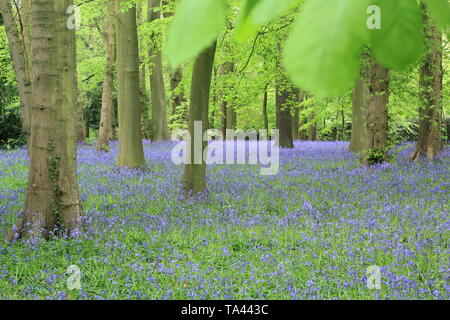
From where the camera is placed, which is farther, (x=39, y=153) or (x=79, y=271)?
(x=39, y=153)

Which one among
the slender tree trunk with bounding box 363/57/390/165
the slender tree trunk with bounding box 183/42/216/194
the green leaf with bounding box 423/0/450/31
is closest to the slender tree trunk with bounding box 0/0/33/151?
the slender tree trunk with bounding box 183/42/216/194

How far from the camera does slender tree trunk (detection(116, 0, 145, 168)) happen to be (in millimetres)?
10727

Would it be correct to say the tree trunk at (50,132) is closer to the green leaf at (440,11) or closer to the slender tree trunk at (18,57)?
the green leaf at (440,11)

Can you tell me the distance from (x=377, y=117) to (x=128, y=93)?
6.39m

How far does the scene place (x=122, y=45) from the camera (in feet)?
35.6

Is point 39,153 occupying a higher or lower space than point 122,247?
higher

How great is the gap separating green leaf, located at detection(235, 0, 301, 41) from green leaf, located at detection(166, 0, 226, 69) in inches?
1.4

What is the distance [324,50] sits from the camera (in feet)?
1.08

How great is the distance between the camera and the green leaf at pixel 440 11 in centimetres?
42

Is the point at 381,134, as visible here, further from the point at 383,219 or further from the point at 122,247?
the point at 122,247

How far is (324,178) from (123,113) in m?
5.25

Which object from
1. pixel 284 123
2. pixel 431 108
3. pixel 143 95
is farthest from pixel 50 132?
→ pixel 143 95

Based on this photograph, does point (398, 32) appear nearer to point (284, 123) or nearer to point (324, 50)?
point (324, 50)
